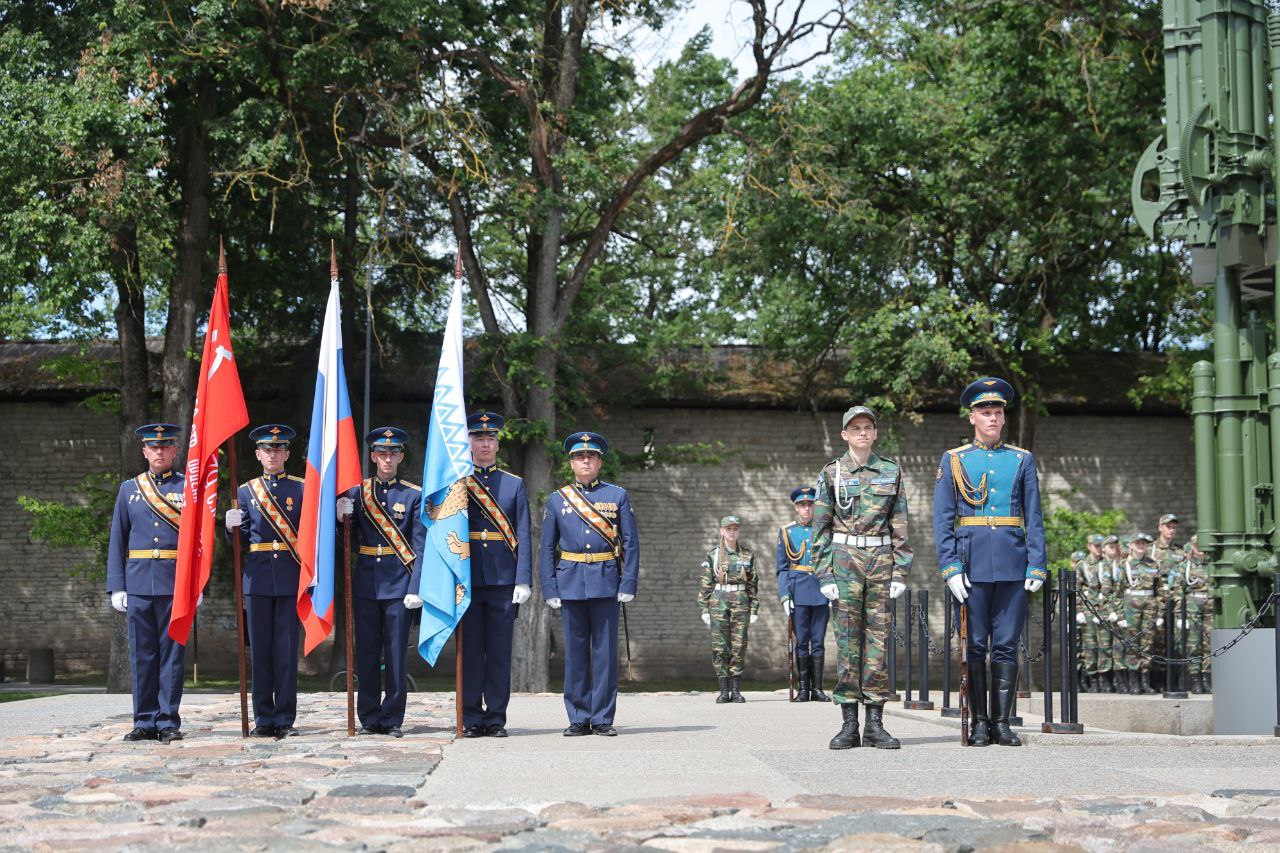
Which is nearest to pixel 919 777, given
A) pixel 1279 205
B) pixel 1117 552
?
pixel 1279 205

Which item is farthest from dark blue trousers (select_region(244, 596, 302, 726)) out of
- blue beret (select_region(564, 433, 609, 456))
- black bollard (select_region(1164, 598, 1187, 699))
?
black bollard (select_region(1164, 598, 1187, 699))

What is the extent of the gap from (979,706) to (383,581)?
383 cm

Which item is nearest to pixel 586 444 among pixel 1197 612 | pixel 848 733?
pixel 848 733

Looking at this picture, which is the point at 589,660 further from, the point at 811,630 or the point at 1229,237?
the point at 1229,237

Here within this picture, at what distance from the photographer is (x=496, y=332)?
68.6 feet

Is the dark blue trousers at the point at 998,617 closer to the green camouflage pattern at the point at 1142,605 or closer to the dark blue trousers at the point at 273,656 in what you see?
the dark blue trousers at the point at 273,656

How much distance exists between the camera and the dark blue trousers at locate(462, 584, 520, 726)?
9.63m

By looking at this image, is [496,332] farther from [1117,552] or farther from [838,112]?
[1117,552]

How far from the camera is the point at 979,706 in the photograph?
885 centimetres

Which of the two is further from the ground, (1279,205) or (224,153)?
(224,153)

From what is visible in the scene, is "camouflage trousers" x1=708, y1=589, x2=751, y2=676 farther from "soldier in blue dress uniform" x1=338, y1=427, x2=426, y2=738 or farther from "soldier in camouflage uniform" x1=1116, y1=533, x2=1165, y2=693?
"soldier in blue dress uniform" x1=338, y1=427, x2=426, y2=738

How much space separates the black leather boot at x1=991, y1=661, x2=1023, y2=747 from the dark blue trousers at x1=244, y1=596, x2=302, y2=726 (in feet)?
14.2

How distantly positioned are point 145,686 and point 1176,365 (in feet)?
61.5

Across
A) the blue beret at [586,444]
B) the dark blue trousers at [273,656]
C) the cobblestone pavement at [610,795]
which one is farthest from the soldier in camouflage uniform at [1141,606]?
the dark blue trousers at [273,656]
